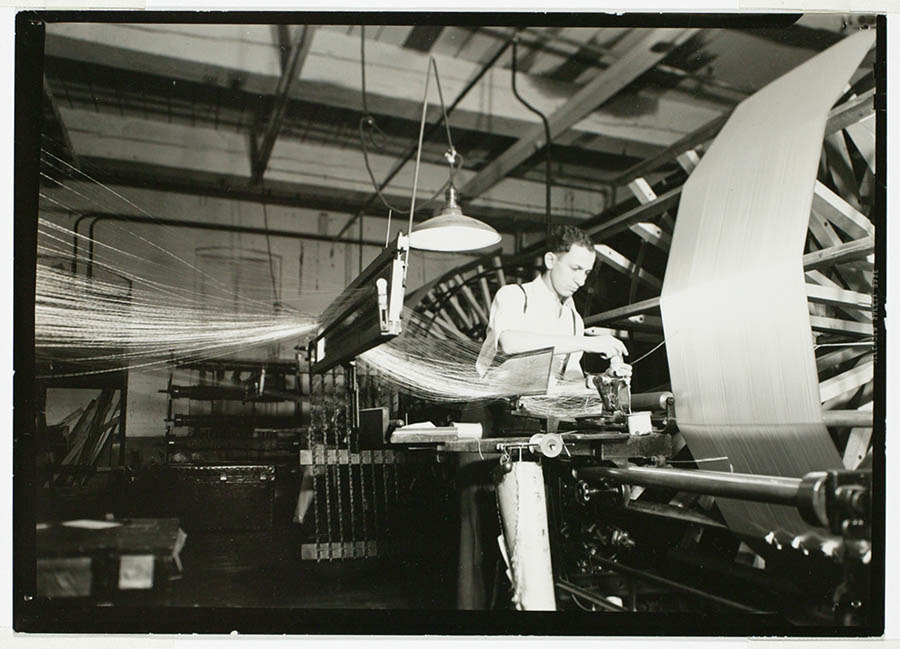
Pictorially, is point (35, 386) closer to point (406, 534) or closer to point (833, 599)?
point (406, 534)

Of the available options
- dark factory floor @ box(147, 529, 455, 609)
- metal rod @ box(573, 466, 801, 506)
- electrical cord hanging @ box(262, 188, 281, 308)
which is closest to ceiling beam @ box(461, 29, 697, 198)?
electrical cord hanging @ box(262, 188, 281, 308)

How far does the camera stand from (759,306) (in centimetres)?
149

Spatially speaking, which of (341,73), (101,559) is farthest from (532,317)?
(101,559)

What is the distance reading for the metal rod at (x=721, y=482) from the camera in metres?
1.19

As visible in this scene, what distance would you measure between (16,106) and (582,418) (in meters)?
1.64

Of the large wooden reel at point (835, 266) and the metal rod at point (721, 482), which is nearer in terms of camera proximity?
the metal rod at point (721, 482)

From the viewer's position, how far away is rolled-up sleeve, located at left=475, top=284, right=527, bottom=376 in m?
1.72

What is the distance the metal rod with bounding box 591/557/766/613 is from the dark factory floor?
0.46 metres

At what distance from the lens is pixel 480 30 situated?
168cm

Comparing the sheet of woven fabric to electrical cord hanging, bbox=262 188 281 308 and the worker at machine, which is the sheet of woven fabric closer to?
the worker at machine

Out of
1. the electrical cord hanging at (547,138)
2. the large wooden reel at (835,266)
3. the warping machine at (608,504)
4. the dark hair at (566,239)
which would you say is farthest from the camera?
the electrical cord hanging at (547,138)

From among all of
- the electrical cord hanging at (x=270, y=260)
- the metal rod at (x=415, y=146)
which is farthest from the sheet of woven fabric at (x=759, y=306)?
the electrical cord hanging at (x=270, y=260)

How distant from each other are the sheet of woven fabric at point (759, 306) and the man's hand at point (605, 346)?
0.12m

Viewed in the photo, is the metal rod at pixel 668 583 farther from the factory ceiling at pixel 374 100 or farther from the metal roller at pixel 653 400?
the factory ceiling at pixel 374 100
